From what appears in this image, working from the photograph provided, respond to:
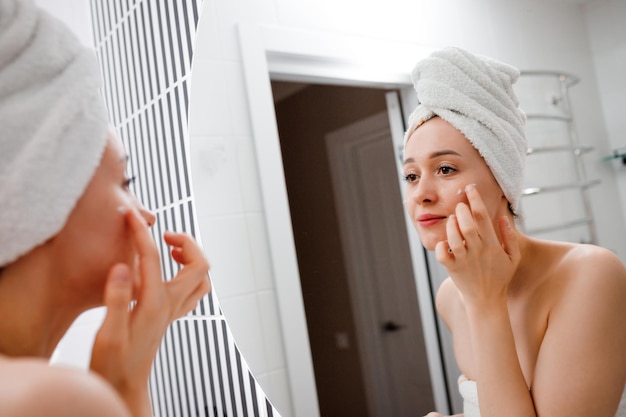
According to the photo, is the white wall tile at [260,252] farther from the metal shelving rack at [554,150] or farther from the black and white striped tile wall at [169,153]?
the metal shelving rack at [554,150]

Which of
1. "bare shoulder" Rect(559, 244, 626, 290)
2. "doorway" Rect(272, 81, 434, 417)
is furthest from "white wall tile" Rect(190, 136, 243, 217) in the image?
"bare shoulder" Rect(559, 244, 626, 290)

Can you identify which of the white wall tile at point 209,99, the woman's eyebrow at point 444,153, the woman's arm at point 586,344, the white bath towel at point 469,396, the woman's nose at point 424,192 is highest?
the white wall tile at point 209,99

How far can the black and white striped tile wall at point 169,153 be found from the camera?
0.92m

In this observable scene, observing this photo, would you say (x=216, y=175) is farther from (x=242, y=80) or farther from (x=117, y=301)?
(x=117, y=301)

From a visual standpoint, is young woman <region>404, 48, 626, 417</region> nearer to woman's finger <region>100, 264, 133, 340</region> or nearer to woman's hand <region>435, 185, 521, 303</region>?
woman's hand <region>435, 185, 521, 303</region>

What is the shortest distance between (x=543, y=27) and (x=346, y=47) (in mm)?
280

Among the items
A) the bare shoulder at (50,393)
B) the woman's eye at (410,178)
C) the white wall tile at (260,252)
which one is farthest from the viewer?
the white wall tile at (260,252)

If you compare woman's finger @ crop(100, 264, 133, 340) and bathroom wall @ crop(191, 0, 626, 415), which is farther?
bathroom wall @ crop(191, 0, 626, 415)

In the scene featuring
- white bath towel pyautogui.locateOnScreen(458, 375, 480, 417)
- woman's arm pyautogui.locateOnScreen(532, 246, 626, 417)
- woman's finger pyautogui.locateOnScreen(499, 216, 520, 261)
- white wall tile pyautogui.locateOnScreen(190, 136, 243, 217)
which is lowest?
white bath towel pyautogui.locateOnScreen(458, 375, 480, 417)

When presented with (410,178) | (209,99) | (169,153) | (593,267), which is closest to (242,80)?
(209,99)

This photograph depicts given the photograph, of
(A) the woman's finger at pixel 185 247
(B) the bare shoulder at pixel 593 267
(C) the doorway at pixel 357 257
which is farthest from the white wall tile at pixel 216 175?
(B) the bare shoulder at pixel 593 267

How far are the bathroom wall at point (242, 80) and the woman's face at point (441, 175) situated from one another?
0.14m

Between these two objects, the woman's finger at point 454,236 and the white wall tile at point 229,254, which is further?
the white wall tile at point 229,254

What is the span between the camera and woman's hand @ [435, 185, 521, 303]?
2.08 ft
